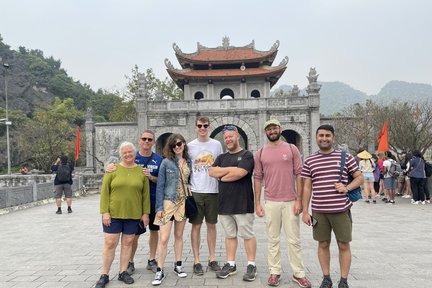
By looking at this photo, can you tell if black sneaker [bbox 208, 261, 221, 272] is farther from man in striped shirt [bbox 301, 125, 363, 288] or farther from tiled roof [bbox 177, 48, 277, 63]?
tiled roof [bbox 177, 48, 277, 63]

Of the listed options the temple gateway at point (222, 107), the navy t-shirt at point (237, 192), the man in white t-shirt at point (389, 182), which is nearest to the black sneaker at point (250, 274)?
the navy t-shirt at point (237, 192)

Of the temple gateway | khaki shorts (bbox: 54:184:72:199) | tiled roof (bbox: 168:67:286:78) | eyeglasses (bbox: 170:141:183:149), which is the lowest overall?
khaki shorts (bbox: 54:184:72:199)

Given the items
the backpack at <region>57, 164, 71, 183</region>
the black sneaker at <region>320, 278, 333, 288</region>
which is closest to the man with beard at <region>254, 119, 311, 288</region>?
the black sneaker at <region>320, 278, 333, 288</region>

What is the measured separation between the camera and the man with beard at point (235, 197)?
4586 mm

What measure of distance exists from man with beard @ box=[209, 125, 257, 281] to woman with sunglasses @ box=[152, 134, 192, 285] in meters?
0.44

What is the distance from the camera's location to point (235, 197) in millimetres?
4621

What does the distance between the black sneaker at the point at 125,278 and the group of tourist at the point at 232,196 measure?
12 mm

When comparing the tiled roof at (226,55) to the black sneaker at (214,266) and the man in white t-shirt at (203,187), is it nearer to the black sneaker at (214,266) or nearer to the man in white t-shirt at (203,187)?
the man in white t-shirt at (203,187)

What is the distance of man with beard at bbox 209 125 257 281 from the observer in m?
4.59

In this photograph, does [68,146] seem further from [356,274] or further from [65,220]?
[356,274]

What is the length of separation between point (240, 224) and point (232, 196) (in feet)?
1.21

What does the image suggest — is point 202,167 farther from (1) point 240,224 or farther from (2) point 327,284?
(2) point 327,284

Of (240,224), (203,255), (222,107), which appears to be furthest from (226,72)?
(240,224)

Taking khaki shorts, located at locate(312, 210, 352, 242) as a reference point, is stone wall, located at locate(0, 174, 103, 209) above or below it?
below
